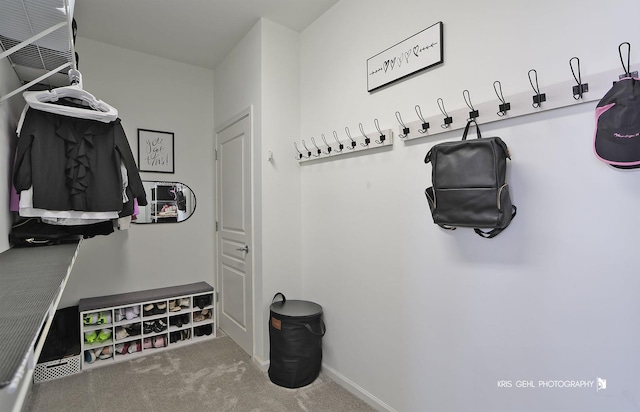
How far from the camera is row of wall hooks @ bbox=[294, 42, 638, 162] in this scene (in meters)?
1.14

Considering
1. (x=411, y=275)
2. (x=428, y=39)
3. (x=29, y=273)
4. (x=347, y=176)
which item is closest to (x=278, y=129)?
(x=347, y=176)

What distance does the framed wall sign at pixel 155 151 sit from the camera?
10.1ft

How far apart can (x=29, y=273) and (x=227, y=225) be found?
2.03 metres

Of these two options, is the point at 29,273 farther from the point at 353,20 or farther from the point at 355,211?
the point at 353,20

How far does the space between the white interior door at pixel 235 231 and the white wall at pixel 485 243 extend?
31.0 inches

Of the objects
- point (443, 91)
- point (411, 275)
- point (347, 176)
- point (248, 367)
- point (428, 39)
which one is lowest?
point (248, 367)

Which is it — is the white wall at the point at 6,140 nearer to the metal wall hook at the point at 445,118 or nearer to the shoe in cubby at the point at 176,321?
the shoe in cubby at the point at 176,321

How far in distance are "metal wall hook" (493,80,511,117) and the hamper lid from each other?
67.8 inches

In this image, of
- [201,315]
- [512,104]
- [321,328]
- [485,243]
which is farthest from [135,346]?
[512,104]

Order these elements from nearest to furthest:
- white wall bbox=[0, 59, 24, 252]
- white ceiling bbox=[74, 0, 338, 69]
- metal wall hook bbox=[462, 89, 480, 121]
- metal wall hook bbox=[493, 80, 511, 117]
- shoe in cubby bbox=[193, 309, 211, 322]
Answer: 1. metal wall hook bbox=[493, 80, 511, 117]
2. metal wall hook bbox=[462, 89, 480, 121]
3. white wall bbox=[0, 59, 24, 252]
4. white ceiling bbox=[74, 0, 338, 69]
5. shoe in cubby bbox=[193, 309, 211, 322]

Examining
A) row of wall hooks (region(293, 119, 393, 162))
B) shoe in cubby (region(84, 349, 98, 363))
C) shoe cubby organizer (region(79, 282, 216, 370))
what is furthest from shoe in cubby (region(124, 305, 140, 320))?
row of wall hooks (region(293, 119, 393, 162))

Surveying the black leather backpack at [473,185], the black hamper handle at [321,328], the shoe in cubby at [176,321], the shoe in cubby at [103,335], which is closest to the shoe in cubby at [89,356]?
the shoe in cubby at [103,335]

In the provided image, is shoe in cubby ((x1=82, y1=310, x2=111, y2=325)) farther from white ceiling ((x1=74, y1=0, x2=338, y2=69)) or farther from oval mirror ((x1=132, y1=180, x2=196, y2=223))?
white ceiling ((x1=74, y1=0, x2=338, y2=69))

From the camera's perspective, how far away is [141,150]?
3.08 metres
